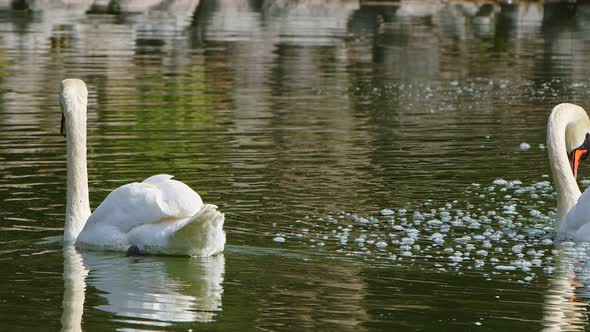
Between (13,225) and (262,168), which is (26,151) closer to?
(262,168)

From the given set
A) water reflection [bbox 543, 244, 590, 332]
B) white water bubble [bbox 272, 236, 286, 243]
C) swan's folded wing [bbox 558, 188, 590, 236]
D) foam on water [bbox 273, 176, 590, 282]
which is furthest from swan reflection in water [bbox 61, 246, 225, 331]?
swan's folded wing [bbox 558, 188, 590, 236]

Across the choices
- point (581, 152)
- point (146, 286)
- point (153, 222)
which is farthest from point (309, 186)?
point (146, 286)

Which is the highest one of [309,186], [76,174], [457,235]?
[76,174]

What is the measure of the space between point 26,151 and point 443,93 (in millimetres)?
9857

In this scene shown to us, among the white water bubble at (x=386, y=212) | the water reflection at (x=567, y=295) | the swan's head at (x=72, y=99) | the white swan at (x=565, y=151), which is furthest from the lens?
the white water bubble at (x=386, y=212)

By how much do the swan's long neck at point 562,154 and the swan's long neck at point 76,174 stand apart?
421cm

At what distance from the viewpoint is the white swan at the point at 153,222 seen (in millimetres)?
9844

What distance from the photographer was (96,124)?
1906 centimetres

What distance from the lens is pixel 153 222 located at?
10.2m

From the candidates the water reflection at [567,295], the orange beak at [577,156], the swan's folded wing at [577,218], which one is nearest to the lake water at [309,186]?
the water reflection at [567,295]

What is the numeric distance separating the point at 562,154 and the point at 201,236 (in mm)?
3795

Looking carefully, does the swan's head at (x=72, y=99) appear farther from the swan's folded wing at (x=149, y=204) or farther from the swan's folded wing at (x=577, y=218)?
the swan's folded wing at (x=577, y=218)

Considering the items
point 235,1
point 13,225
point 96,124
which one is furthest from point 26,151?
point 235,1

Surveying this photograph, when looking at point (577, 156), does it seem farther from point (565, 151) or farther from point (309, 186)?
point (309, 186)
